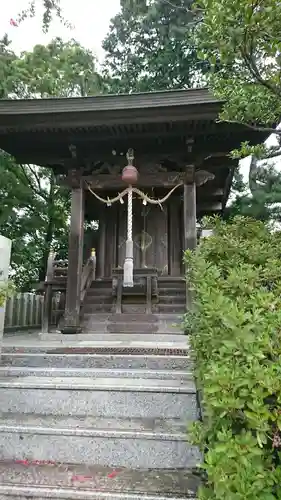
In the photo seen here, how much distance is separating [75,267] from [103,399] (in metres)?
3.36

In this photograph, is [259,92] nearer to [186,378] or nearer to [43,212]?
[186,378]

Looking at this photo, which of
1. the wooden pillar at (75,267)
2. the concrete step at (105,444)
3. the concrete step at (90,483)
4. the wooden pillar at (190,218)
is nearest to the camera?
the concrete step at (90,483)

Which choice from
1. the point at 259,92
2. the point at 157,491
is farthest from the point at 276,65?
the point at 157,491

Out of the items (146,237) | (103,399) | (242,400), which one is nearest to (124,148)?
(146,237)

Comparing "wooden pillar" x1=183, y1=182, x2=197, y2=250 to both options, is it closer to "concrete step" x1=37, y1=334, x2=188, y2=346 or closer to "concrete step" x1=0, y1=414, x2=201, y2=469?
"concrete step" x1=37, y1=334, x2=188, y2=346

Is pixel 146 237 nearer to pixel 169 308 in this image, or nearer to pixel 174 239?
pixel 174 239

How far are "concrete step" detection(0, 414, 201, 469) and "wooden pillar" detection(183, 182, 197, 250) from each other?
11.8 feet

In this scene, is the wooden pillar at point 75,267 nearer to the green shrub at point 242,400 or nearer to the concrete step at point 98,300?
the concrete step at point 98,300

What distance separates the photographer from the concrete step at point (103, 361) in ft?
12.0

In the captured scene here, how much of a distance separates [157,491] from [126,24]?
1607 centimetres

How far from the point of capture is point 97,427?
2.55 meters

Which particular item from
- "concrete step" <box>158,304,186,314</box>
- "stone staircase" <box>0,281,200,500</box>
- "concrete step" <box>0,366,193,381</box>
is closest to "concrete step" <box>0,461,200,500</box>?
"stone staircase" <box>0,281,200,500</box>

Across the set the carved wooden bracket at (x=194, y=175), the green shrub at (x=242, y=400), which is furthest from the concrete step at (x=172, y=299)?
the green shrub at (x=242, y=400)

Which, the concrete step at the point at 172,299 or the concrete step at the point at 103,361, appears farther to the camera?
the concrete step at the point at 172,299
